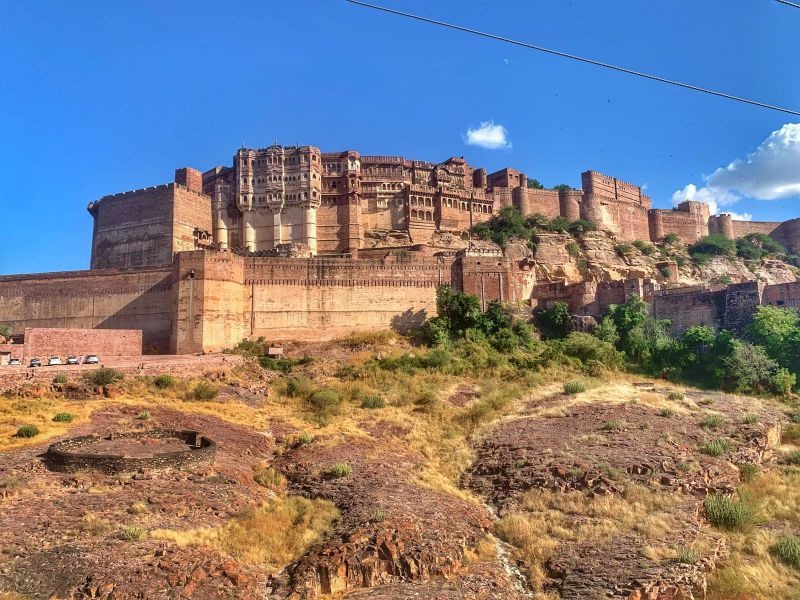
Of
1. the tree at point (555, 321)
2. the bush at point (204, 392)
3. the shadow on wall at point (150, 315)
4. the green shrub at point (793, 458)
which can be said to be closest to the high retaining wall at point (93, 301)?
the shadow on wall at point (150, 315)

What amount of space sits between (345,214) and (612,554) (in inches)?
1485

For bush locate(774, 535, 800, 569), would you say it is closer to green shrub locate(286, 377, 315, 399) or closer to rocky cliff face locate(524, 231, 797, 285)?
green shrub locate(286, 377, 315, 399)

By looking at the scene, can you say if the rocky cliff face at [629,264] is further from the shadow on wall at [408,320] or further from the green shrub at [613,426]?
the green shrub at [613,426]

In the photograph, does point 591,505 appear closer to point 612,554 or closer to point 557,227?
point 612,554

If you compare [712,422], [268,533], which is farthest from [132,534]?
[712,422]

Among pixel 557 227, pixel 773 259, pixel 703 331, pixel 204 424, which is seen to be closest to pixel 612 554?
pixel 204 424

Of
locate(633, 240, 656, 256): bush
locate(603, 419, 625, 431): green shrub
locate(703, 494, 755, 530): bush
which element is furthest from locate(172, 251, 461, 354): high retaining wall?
locate(633, 240, 656, 256): bush

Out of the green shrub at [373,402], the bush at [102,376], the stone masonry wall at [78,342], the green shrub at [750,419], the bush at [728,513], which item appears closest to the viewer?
the bush at [728,513]

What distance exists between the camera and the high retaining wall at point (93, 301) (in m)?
32.0

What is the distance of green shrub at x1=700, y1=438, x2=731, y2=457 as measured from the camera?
54.9 ft

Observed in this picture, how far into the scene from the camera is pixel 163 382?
22.5 meters

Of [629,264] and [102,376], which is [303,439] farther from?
[629,264]

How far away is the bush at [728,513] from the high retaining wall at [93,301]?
25818mm

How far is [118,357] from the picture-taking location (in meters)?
27.1
